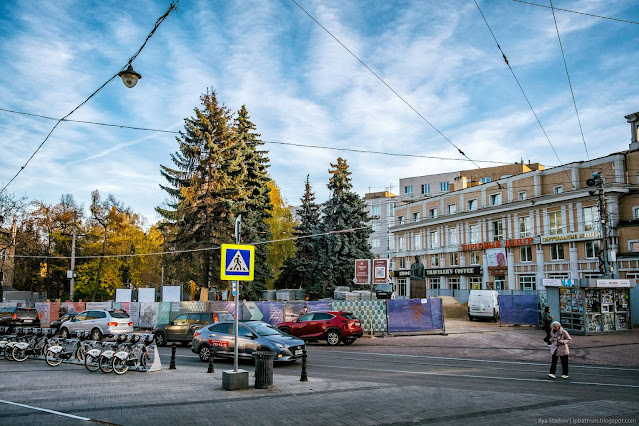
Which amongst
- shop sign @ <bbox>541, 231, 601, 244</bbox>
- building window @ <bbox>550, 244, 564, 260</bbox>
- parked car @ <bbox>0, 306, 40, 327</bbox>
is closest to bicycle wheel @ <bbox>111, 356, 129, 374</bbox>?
parked car @ <bbox>0, 306, 40, 327</bbox>

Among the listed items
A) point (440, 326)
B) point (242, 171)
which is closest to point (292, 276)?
point (242, 171)

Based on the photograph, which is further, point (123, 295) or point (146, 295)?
point (123, 295)

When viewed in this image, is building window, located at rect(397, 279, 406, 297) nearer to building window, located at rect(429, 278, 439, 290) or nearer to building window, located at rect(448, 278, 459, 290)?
building window, located at rect(429, 278, 439, 290)

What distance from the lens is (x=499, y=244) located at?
50.6 metres

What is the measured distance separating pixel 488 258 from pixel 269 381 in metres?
43.2

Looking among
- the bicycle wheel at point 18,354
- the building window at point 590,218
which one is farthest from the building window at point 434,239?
the bicycle wheel at point 18,354

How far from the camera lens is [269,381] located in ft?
36.8

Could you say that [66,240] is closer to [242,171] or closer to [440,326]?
[242,171]

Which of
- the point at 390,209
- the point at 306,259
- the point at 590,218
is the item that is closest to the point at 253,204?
the point at 306,259

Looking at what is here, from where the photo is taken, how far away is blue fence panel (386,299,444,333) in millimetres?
27109

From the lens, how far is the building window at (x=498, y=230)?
51469mm

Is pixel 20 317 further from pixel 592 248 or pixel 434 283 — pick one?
pixel 592 248

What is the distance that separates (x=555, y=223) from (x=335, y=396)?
41595mm

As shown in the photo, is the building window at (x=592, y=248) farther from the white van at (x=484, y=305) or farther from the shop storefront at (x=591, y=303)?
the shop storefront at (x=591, y=303)
